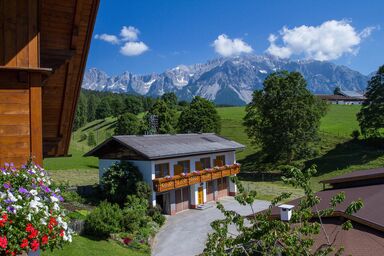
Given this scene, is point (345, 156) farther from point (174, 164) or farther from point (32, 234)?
point (32, 234)

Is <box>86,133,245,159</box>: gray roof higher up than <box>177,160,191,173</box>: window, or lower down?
higher up

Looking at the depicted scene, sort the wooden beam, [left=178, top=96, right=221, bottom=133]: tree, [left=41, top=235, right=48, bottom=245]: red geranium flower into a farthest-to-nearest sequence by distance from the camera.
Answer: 1. [left=178, top=96, right=221, bottom=133]: tree
2. the wooden beam
3. [left=41, top=235, right=48, bottom=245]: red geranium flower

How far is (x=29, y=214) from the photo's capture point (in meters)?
4.12

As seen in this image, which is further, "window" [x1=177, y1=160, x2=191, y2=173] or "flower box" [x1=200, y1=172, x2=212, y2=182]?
"flower box" [x1=200, y1=172, x2=212, y2=182]

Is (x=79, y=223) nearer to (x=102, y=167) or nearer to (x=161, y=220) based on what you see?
(x=161, y=220)

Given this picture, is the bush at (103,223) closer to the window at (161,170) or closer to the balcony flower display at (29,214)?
the window at (161,170)

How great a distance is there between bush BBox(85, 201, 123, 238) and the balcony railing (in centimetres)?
581

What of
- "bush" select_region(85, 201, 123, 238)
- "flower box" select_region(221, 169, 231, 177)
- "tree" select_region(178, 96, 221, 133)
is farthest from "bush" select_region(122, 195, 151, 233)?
"tree" select_region(178, 96, 221, 133)

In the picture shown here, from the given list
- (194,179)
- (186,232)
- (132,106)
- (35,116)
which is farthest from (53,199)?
(132,106)

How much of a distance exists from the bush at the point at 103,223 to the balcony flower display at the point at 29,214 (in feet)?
57.9

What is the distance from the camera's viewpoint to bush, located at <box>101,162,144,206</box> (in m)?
28.3

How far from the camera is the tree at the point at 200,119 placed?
60719mm

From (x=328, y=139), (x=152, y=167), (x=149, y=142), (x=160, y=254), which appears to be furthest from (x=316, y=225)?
(x=328, y=139)

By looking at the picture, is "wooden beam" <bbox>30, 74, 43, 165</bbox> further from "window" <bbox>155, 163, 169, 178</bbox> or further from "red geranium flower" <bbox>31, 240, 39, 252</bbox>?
"window" <bbox>155, 163, 169, 178</bbox>
